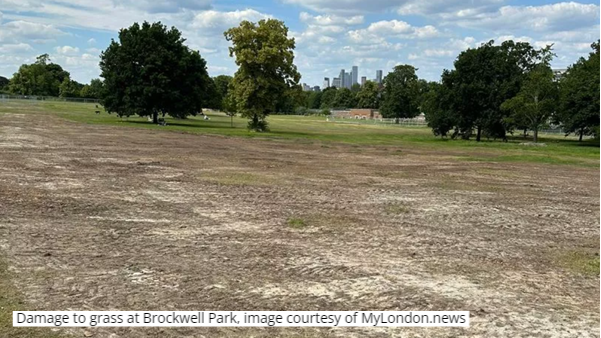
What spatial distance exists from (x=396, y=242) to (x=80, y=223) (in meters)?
7.51

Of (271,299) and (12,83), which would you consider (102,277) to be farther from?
(12,83)

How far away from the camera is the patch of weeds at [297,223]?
13.1m

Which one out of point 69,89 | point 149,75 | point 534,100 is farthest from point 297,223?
point 69,89

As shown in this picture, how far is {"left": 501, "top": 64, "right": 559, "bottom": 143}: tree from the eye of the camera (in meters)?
57.5

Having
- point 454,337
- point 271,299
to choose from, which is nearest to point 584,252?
point 454,337

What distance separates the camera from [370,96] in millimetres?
189000

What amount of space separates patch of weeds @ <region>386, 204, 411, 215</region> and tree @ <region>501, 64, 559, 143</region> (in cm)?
4657

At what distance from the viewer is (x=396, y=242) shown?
459 inches

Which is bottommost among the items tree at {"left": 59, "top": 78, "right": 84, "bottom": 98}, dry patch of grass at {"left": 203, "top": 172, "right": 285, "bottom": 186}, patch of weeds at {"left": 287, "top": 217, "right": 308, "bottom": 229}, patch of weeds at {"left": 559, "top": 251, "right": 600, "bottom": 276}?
patch of weeds at {"left": 287, "top": 217, "right": 308, "bottom": 229}

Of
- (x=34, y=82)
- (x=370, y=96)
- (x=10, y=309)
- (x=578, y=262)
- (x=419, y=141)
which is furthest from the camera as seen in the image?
(x=370, y=96)

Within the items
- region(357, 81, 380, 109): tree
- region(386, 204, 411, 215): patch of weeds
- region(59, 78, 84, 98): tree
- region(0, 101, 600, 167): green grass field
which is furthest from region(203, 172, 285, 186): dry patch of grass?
region(357, 81, 380, 109): tree

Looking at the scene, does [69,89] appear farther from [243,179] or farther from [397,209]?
[397,209]
